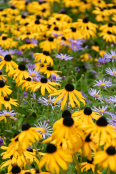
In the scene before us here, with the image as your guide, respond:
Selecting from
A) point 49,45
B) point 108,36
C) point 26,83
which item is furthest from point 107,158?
point 108,36

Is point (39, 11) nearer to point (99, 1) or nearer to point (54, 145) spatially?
point (99, 1)

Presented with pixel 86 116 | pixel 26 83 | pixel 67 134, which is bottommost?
pixel 26 83

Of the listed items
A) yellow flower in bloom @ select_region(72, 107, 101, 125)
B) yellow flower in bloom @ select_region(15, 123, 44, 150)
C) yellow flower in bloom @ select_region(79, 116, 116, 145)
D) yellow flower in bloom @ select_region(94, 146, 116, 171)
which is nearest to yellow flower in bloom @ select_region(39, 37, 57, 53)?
yellow flower in bloom @ select_region(72, 107, 101, 125)

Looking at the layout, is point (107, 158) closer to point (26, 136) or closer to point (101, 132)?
point (101, 132)

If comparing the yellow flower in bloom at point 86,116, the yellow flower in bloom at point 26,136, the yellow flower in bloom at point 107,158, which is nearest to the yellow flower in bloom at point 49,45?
the yellow flower in bloom at point 86,116

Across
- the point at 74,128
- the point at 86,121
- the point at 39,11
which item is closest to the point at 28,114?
the point at 86,121

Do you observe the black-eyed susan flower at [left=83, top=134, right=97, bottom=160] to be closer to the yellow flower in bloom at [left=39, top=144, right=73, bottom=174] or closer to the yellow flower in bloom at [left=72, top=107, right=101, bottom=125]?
the yellow flower in bloom at [left=39, top=144, right=73, bottom=174]

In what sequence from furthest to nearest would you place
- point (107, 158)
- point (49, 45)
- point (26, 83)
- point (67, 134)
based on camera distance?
point (49, 45), point (26, 83), point (67, 134), point (107, 158)
